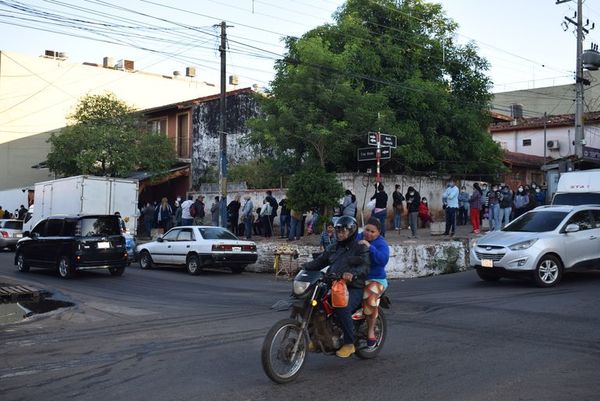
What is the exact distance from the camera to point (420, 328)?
912cm

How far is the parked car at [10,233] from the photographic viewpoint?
92.7 ft

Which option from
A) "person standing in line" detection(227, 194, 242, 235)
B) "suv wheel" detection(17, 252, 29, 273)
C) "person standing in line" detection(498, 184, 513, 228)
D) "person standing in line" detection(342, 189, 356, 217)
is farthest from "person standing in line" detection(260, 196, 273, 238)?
"suv wheel" detection(17, 252, 29, 273)

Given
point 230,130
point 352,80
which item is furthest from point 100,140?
point 352,80

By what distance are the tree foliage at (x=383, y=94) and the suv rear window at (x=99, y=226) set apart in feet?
22.9

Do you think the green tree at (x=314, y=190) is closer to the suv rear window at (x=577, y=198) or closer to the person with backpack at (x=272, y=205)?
the person with backpack at (x=272, y=205)

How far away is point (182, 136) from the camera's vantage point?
37.7 m

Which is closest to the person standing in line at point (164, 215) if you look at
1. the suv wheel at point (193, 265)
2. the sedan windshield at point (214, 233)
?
the sedan windshield at point (214, 233)

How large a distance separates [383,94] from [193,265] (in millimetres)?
10940

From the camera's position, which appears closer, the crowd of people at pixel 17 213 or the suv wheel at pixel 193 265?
the suv wheel at pixel 193 265

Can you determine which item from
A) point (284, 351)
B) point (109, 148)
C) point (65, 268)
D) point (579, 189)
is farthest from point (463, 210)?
point (284, 351)

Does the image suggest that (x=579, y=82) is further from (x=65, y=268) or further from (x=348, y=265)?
(x=348, y=265)

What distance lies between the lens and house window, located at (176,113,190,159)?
123 ft

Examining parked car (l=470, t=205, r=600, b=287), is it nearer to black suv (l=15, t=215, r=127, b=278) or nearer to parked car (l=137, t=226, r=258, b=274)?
parked car (l=137, t=226, r=258, b=274)

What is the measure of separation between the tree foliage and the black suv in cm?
734
